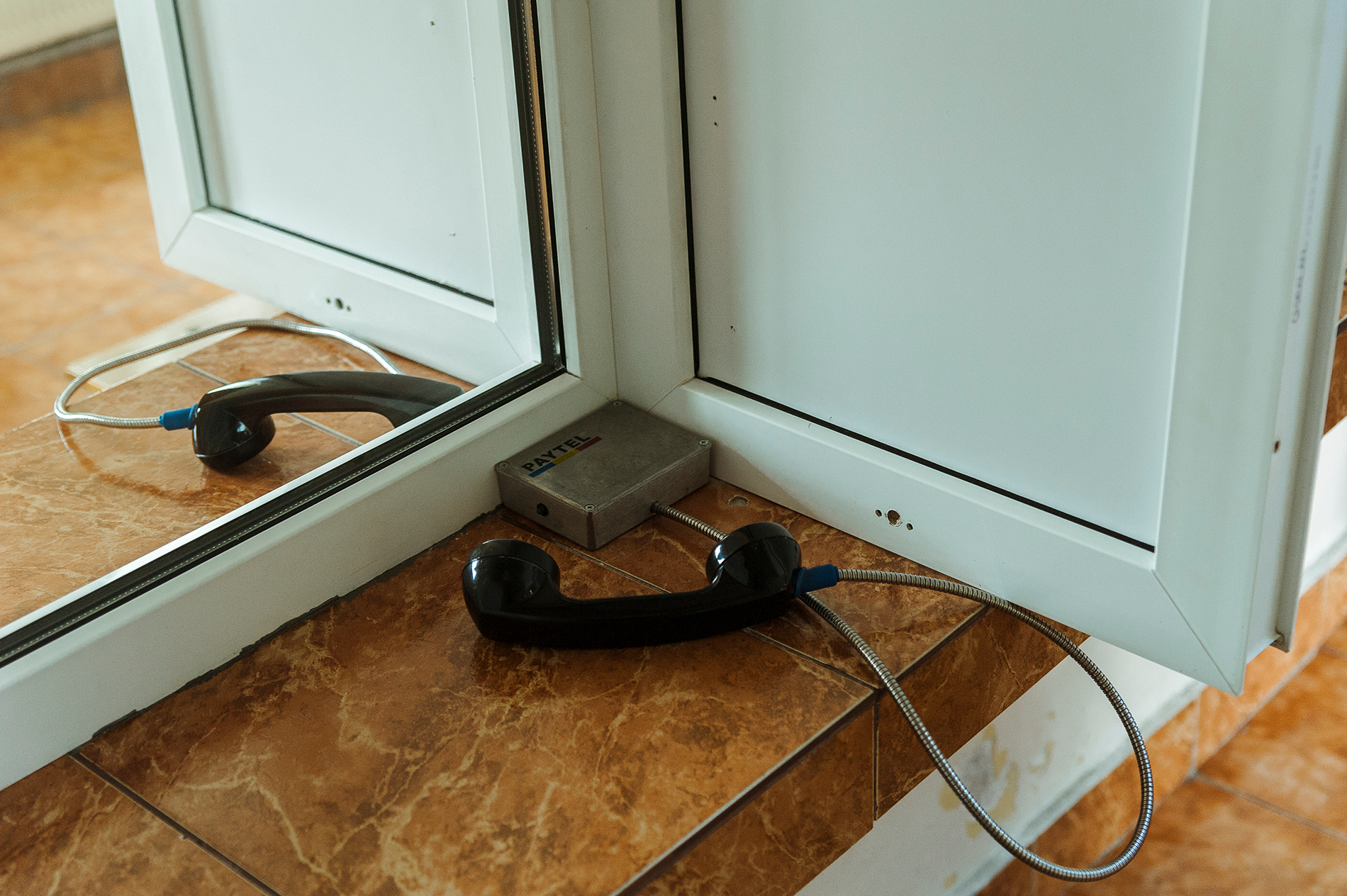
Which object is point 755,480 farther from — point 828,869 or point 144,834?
point 144,834

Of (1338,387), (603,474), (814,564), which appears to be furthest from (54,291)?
(1338,387)

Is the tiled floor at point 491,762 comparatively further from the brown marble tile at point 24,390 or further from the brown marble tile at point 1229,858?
the brown marble tile at point 1229,858

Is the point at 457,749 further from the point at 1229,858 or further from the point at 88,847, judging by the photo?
the point at 1229,858

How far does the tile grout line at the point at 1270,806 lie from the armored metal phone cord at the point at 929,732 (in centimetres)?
62

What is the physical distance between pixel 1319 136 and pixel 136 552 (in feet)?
2.13

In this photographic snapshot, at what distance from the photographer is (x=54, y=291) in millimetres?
663

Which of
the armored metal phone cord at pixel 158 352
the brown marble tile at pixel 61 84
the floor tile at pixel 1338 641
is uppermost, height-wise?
the brown marble tile at pixel 61 84

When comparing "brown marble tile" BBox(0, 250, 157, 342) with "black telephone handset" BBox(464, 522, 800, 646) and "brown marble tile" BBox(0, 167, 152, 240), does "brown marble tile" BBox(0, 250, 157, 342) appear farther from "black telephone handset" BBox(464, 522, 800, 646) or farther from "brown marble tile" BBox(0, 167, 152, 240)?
"black telephone handset" BBox(464, 522, 800, 646)

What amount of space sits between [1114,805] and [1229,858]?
0.38ft

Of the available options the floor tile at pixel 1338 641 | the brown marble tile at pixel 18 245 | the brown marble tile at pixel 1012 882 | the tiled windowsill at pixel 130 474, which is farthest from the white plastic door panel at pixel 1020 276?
the floor tile at pixel 1338 641

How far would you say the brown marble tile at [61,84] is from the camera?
1.98 ft

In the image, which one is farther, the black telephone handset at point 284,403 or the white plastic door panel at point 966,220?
the black telephone handset at point 284,403

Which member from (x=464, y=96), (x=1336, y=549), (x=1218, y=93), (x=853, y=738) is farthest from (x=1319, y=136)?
(x=1336, y=549)

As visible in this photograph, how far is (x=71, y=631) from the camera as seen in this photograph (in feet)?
2.25
